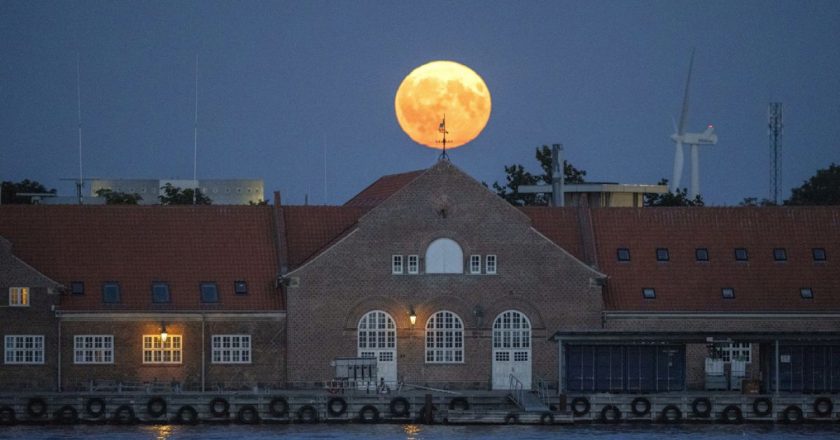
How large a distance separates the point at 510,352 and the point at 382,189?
45.3 feet

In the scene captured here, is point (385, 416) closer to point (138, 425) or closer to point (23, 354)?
point (138, 425)

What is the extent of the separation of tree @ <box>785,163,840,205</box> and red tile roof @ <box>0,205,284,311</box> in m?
75.7

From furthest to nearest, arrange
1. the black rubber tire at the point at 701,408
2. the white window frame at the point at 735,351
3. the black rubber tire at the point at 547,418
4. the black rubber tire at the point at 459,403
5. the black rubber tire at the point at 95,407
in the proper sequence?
the white window frame at the point at 735,351
the black rubber tire at the point at 701,408
the black rubber tire at the point at 459,403
the black rubber tire at the point at 95,407
the black rubber tire at the point at 547,418

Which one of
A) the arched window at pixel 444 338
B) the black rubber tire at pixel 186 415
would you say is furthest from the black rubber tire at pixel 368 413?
the arched window at pixel 444 338

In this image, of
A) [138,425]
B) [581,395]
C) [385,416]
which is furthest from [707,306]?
[138,425]

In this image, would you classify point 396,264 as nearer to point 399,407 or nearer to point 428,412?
point 399,407

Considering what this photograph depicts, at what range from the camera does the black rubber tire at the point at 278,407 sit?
8769 cm

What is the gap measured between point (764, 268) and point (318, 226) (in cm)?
2043

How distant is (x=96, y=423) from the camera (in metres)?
86.9

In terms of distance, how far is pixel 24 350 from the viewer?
9225 cm

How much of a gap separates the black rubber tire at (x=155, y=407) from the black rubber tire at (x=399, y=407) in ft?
30.1

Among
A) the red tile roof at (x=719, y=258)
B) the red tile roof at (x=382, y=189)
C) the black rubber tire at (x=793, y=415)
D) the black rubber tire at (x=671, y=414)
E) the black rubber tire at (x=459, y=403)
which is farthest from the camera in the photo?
the red tile roof at (x=382, y=189)

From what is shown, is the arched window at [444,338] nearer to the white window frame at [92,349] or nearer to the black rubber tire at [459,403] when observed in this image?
the black rubber tire at [459,403]

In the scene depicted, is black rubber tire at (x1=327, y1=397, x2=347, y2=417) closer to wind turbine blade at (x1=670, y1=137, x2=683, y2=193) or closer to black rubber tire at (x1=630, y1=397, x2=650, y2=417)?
black rubber tire at (x1=630, y1=397, x2=650, y2=417)
